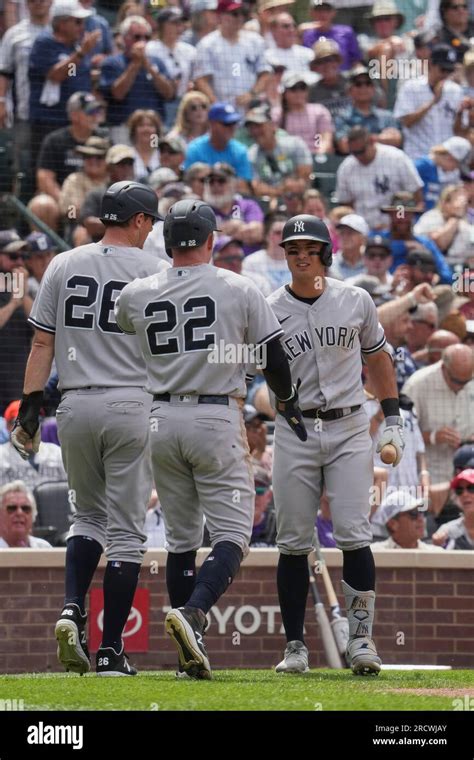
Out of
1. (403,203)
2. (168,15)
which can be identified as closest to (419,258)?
(403,203)

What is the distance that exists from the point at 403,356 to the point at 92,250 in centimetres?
446

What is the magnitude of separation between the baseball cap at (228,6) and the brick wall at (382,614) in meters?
6.02

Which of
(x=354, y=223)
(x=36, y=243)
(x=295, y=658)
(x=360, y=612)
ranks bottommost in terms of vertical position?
(x=295, y=658)

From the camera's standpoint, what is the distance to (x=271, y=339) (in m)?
5.95

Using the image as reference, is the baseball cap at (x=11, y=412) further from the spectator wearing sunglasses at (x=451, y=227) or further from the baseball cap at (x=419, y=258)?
the spectator wearing sunglasses at (x=451, y=227)

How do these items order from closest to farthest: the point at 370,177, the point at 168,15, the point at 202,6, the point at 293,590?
the point at 293,590, the point at 370,177, the point at 168,15, the point at 202,6

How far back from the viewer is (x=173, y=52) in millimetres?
13062

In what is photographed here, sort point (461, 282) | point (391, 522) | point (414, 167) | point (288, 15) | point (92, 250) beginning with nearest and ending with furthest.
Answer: point (92, 250)
point (391, 522)
point (461, 282)
point (414, 167)
point (288, 15)

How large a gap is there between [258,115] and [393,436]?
21.3 feet

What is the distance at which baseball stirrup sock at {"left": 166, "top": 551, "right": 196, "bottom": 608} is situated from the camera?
6.16m

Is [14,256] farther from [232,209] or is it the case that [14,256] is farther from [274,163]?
[274,163]
